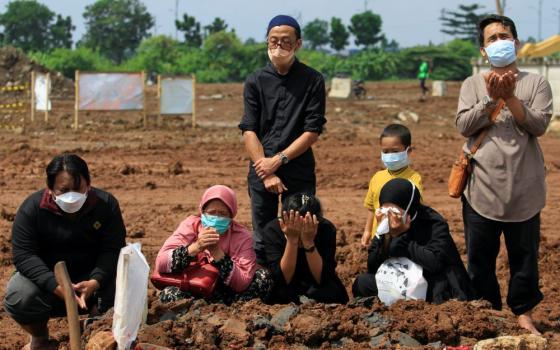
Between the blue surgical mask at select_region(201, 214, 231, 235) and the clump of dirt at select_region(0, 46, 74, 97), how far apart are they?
3106 cm

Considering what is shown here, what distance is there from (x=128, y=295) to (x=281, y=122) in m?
1.96

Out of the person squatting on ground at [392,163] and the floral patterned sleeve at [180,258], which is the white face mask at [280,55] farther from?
the floral patterned sleeve at [180,258]

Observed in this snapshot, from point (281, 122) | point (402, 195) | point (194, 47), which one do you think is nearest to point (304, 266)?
point (402, 195)

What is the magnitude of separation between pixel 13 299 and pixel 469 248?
293 centimetres

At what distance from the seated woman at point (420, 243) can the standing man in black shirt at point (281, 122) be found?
0.63 meters

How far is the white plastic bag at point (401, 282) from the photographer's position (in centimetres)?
Result: 603

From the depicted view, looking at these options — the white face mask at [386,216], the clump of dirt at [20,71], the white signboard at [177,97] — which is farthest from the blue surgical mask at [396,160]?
the clump of dirt at [20,71]

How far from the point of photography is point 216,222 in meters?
5.93

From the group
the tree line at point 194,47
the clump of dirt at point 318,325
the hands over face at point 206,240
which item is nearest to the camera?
the clump of dirt at point 318,325

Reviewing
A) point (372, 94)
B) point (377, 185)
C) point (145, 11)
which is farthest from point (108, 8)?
point (377, 185)

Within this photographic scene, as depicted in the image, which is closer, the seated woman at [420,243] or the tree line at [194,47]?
the seated woman at [420,243]

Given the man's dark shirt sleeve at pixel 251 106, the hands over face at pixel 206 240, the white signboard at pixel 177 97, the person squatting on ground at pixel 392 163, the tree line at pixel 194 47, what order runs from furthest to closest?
the tree line at pixel 194 47, the white signboard at pixel 177 97, the person squatting on ground at pixel 392 163, the man's dark shirt sleeve at pixel 251 106, the hands over face at pixel 206 240

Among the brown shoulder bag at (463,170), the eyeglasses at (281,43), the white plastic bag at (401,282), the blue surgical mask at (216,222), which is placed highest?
the eyeglasses at (281,43)

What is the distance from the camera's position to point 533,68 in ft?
78.5
